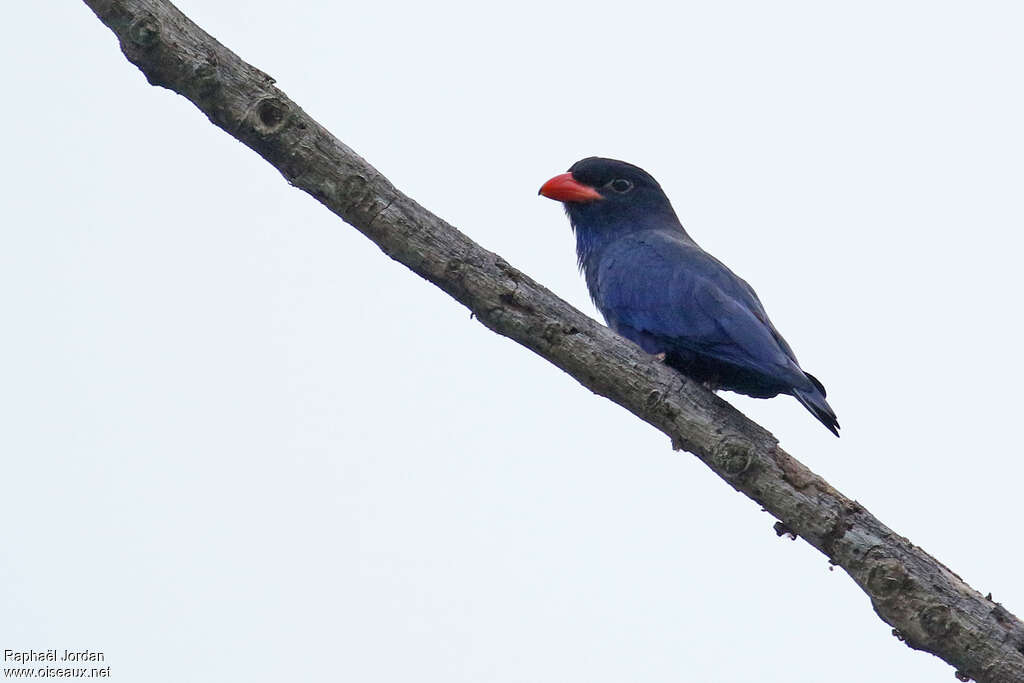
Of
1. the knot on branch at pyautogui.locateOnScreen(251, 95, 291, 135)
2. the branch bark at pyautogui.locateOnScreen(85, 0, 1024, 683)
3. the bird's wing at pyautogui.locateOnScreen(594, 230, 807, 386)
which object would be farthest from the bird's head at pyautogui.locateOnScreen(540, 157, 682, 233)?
the knot on branch at pyautogui.locateOnScreen(251, 95, 291, 135)

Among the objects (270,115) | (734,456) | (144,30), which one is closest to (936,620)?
(734,456)

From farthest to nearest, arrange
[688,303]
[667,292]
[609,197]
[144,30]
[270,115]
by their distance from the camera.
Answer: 1. [609,197]
2. [667,292]
3. [688,303]
4. [270,115]
5. [144,30]

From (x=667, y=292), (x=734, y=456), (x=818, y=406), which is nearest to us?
Answer: (x=734, y=456)

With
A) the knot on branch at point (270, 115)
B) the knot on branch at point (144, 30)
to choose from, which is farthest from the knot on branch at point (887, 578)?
the knot on branch at point (144, 30)

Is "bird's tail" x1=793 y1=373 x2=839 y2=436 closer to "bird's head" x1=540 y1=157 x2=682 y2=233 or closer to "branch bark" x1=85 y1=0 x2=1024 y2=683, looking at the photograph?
"branch bark" x1=85 y1=0 x2=1024 y2=683

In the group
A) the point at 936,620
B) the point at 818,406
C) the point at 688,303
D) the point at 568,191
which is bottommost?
the point at 936,620

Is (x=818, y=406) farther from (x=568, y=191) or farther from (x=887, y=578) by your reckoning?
(x=568, y=191)
